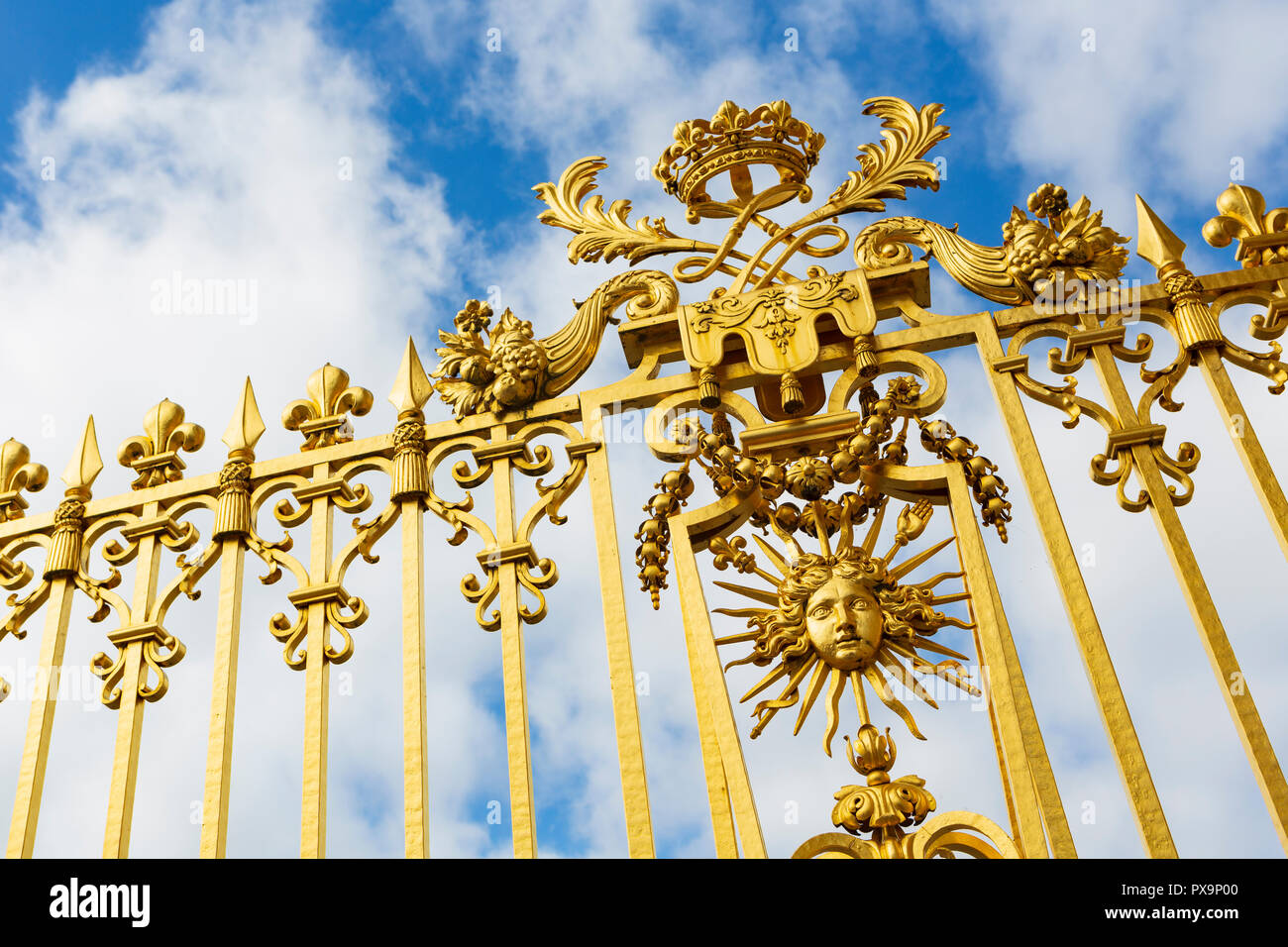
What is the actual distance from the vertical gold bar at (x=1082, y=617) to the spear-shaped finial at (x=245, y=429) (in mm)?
2727

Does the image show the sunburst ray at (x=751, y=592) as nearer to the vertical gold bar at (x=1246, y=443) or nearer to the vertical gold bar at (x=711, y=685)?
the vertical gold bar at (x=711, y=685)

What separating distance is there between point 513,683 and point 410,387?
1.35 m

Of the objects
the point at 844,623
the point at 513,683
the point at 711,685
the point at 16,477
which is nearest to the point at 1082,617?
the point at 844,623

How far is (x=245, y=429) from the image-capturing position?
20.3 ft

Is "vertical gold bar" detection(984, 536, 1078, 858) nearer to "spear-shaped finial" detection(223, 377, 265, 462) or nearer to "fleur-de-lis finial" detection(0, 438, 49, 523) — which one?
"spear-shaped finial" detection(223, 377, 265, 462)

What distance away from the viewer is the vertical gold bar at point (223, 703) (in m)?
5.23

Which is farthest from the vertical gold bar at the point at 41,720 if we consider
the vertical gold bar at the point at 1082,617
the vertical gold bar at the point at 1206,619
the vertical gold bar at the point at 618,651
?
the vertical gold bar at the point at 1206,619

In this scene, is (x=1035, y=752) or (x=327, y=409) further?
(x=327, y=409)

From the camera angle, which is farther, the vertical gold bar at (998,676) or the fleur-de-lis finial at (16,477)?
the fleur-de-lis finial at (16,477)

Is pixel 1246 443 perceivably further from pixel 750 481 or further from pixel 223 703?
pixel 223 703
